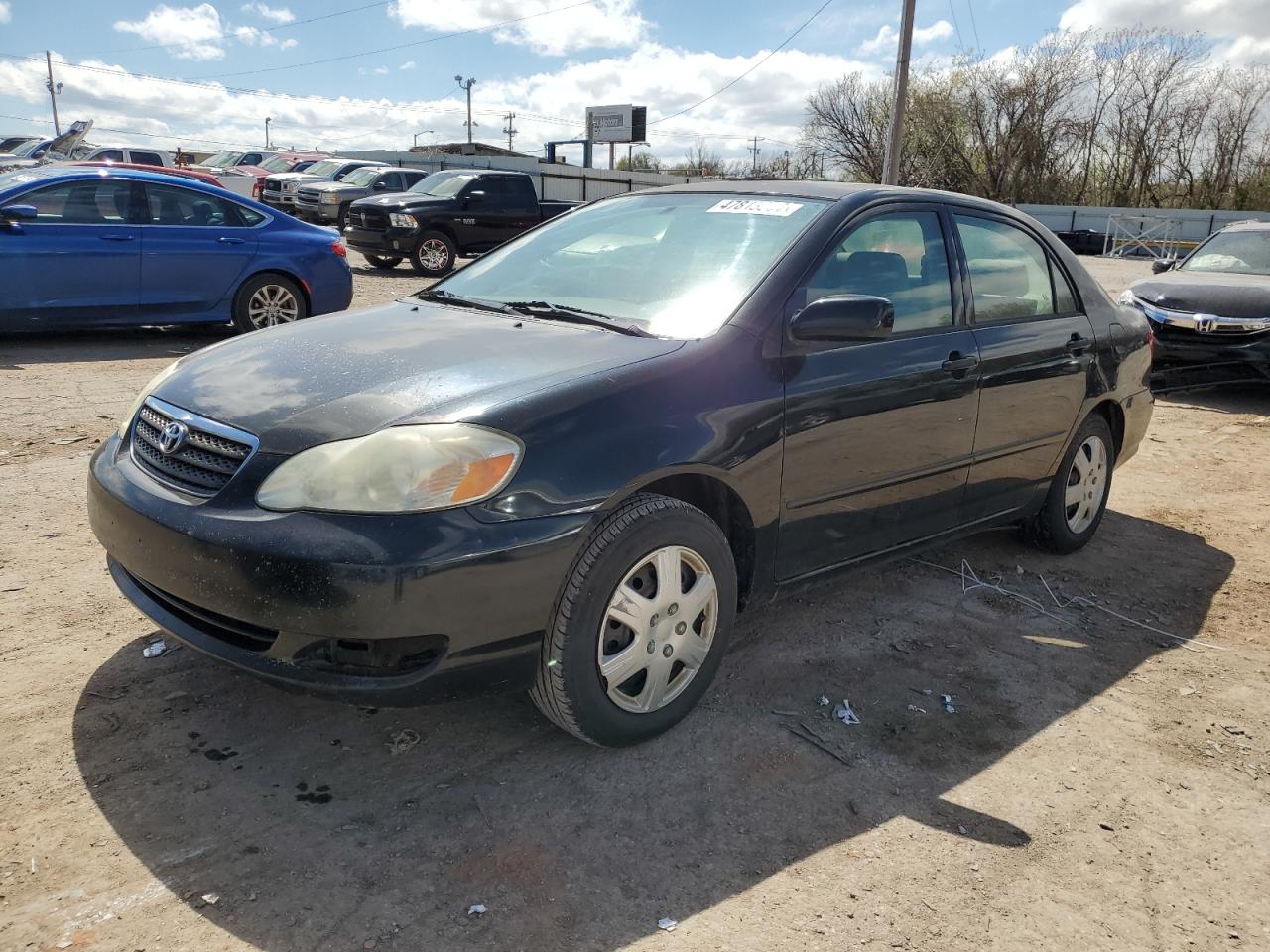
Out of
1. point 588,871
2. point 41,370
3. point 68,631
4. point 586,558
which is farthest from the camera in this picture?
point 41,370

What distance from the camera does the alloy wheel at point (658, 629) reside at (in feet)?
9.37

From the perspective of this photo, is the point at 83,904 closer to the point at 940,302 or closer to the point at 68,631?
the point at 68,631

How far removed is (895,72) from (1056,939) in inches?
822

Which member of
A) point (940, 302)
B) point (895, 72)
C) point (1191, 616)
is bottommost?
point (1191, 616)

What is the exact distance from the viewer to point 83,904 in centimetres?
226

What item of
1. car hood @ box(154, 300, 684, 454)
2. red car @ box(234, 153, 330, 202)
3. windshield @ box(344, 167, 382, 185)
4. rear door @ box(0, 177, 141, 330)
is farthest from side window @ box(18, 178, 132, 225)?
red car @ box(234, 153, 330, 202)

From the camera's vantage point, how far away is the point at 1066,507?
4945 millimetres

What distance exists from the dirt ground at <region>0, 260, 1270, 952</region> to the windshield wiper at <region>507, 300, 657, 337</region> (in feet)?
3.88

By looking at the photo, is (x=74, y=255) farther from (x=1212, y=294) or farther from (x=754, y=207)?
(x=1212, y=294)

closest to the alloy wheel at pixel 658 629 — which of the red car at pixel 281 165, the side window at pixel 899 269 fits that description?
the side window at pixel 899 269

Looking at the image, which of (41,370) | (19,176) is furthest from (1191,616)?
(19,176)

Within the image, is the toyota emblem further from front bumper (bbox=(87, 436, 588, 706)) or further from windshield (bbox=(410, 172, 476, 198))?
windshield (bbox=(410, 172, 476, 198))

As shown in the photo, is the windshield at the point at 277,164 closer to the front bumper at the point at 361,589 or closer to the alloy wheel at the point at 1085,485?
the alloy wheel at the point at 1085,485

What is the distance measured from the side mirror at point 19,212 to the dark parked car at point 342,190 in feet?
42.9
